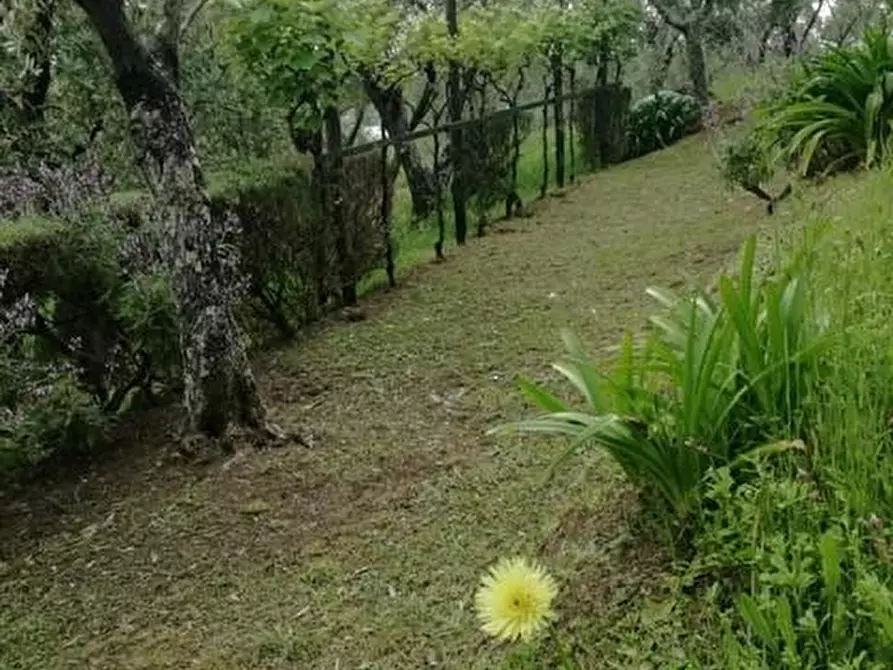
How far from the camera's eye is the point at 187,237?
3984 mm

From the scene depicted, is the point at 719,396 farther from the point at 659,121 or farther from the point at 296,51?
the point at 659,121

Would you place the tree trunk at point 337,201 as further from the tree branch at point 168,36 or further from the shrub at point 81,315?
the tree branch at point 168,36

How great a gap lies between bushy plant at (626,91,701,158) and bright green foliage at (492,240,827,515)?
11.4 m

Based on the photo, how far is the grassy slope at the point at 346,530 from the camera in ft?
8.49

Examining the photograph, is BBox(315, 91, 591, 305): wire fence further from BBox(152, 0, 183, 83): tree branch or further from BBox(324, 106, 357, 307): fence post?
BBox(152, 0, 183, 83): tree branch

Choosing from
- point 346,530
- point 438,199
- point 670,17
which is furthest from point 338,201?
point 670,17

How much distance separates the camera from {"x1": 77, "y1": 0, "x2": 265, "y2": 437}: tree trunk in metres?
3.81

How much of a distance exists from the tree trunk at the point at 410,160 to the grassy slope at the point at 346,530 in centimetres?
356

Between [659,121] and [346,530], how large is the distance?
11034 millimetres

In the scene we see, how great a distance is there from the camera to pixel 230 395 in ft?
13.5

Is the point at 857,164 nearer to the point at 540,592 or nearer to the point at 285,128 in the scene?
the point at 285,128

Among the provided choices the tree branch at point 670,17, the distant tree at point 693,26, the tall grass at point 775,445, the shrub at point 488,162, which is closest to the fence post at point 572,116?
the shrub at point 488,162

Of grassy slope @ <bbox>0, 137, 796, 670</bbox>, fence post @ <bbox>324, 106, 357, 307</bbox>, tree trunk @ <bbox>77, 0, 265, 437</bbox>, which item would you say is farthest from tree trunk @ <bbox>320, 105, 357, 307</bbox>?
tree trunk @ <bbox>77, 0, 265, 437</bbox>

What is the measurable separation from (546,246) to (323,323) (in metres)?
2.39
